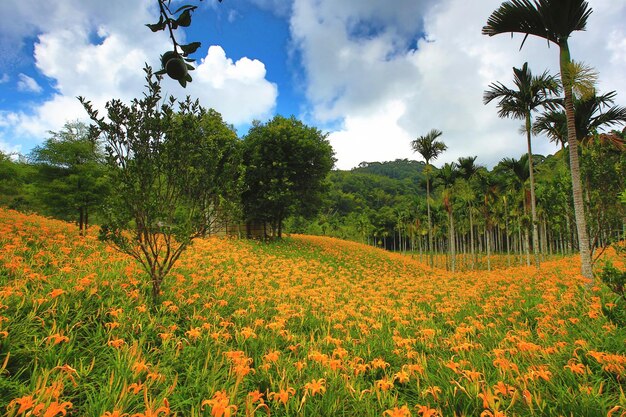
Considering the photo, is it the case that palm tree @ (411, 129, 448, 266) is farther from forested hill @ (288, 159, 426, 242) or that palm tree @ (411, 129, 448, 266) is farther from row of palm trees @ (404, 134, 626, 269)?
forested hill @ (288, 159, 426, 242)

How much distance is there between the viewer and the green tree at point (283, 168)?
1912 centimetres

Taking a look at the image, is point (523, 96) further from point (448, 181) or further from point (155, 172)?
point (155, 172)

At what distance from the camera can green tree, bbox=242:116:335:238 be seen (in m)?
19.1

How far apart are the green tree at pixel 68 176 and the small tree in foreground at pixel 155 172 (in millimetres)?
7143

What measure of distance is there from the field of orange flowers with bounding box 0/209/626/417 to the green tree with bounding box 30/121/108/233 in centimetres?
376

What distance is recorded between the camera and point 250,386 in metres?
3.62

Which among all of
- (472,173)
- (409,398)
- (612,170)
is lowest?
(409,398)

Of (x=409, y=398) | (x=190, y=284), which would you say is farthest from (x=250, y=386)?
(x=190, y=284)

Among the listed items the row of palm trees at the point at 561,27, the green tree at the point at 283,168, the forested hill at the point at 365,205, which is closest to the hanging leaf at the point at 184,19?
the row of palm trees at the point at 561,27

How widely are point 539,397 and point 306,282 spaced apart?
729 centimetres

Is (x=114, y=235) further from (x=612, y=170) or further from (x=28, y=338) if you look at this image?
(x=612, y=170)

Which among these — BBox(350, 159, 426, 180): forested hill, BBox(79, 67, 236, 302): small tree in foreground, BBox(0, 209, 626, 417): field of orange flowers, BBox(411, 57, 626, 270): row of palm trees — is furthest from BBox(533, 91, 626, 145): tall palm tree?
BBox(350, 159, 426, 180): forested hill

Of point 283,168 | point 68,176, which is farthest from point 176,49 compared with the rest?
point 283,168

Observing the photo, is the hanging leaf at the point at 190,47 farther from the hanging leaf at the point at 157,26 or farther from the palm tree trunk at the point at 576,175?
the palm tree trunk at the point at 576,175
